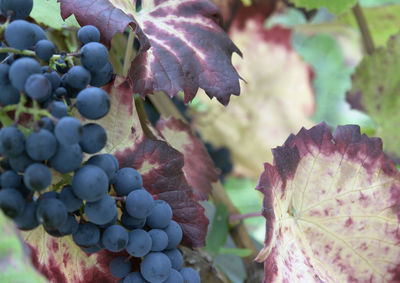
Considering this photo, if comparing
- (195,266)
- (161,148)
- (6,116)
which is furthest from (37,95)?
(195,266)

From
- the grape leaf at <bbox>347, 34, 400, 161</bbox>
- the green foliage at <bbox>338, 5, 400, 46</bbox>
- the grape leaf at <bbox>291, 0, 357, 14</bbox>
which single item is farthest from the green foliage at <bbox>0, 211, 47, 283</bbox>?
the green foliage at <bbox>338, 5, 400, 46</bbox>

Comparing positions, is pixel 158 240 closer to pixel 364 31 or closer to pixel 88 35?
pixel 88 35

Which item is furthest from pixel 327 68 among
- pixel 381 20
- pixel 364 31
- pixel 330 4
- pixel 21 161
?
pixel 21 161

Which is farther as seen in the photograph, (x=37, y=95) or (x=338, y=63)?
(x=338, y=63)

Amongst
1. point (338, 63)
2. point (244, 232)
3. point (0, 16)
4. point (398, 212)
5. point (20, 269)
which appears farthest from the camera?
point (338, 63)

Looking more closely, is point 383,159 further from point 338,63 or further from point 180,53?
point 338,63

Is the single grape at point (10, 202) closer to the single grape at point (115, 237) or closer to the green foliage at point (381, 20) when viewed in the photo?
the single grape at point (115, 237)

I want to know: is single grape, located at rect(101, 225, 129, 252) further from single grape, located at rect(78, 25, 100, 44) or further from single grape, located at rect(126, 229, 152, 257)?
single grape, located at rect(78, 25, 100, 44)

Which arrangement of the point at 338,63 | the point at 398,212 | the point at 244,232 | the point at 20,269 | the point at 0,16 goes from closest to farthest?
the point at 20,269 → the point at 0,16 → the point at 398,212 → the point at 244,232 → the point at 338,63
